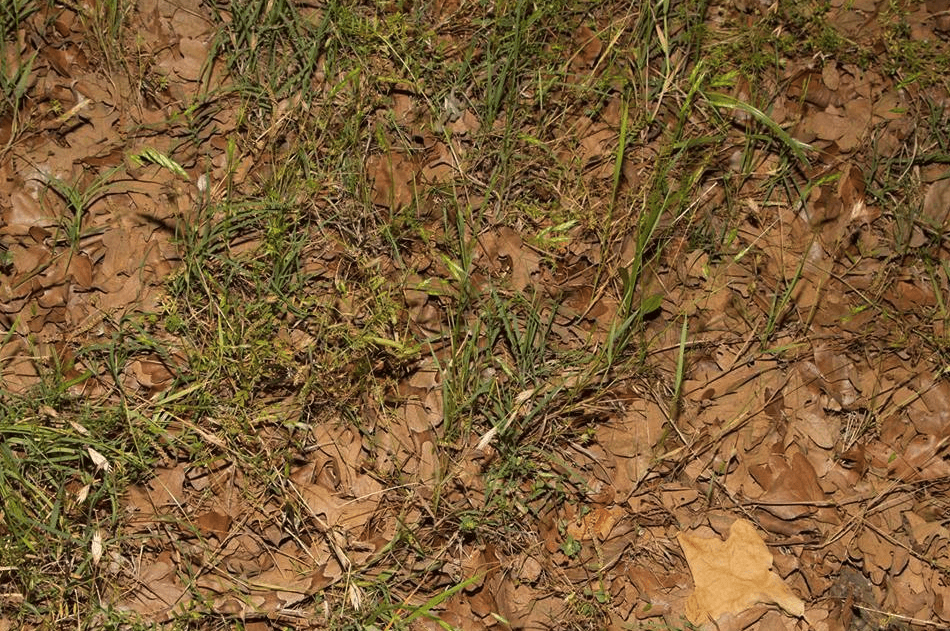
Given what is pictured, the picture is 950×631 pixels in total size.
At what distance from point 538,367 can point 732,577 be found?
2.90 ft

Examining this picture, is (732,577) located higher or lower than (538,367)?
lower

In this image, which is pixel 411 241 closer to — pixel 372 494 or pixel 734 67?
pixel 372 494

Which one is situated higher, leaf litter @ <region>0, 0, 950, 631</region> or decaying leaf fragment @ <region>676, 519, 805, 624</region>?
leaf litter @ <region>0, 0, 950, 631</region>

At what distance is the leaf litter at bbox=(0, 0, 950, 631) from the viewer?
2.58 m

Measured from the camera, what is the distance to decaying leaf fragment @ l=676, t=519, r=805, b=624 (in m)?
2.59

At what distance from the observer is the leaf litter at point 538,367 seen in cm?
258

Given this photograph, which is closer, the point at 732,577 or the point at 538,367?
the point at 732,577

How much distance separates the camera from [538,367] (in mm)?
2777

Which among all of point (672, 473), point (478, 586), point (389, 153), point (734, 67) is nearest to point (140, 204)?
point (389, 153)

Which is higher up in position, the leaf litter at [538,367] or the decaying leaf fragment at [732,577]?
the leaf litter at [538,367]

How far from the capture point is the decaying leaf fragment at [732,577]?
2.59 m

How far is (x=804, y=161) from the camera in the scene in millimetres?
3010

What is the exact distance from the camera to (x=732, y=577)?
2.62 m

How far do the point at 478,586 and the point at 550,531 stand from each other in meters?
0.28
